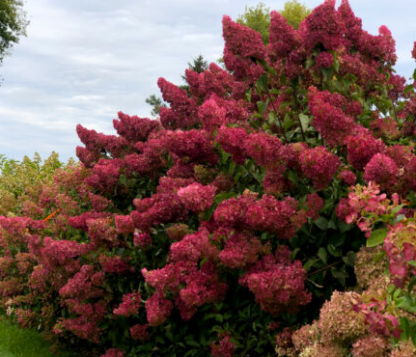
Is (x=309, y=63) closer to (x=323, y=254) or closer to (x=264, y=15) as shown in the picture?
(x=323, y=254)

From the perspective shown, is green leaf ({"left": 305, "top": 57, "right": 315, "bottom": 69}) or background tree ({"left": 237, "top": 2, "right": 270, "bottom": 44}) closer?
green leaf ({"left": 305, "top": 57, "right": 315, "bottom": 69})

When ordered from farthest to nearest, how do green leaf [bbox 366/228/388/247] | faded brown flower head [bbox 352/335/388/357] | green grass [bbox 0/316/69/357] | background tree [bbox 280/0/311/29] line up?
background tree [bbox 280/0/311/29], green grass [bbox 0/316/69/357], faded brown flower head [bbox 352/335/388/357], green leaf [bbox 366/228/388/247]

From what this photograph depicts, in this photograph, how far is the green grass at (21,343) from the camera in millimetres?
5621

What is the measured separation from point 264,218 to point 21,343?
14.2 feet

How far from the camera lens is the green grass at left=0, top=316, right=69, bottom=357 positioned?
5.62m

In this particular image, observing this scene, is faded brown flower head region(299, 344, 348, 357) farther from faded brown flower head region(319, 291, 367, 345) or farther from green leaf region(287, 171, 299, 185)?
green leaf region(287, 171, 299, 185)

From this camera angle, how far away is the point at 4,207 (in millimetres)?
8445

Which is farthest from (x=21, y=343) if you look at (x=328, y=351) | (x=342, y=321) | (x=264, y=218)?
(x=342, y=321)

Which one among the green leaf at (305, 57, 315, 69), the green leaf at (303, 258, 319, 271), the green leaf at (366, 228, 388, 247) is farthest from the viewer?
the green leaf at (305, 57, 315, 69)

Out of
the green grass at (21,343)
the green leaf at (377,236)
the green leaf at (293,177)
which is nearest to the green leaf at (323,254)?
the green leaf at (293,177)

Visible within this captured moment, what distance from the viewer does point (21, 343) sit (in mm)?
6035

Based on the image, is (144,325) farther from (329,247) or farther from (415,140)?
(415,140)

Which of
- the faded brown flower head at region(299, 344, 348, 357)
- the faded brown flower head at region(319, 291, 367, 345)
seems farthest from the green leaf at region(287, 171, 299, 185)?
the faded brown flower head at region(299, 344, 348, 357)

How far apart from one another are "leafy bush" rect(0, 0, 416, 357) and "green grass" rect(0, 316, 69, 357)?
0.48m
